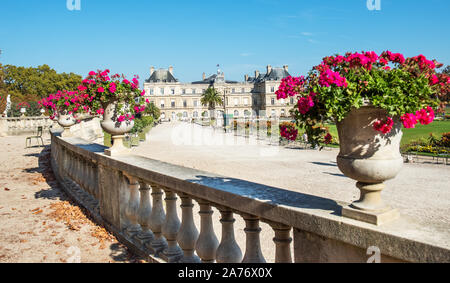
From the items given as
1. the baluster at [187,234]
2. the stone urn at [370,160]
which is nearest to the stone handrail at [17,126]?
the baluster at [187,234]

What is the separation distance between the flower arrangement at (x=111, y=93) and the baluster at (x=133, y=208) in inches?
44.4

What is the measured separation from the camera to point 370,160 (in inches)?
69.2

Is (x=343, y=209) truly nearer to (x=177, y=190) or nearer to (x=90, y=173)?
(x=177, y=190)

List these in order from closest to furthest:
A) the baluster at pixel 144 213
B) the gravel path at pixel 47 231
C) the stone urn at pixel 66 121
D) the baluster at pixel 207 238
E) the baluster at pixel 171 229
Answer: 1. the baluster at pixel 207 238
2. the baluster at pixel 171 229
3. the baluster at pixel 144 213
4. the gravel path at pixel 47 231
5. the stone urn at pixel 66 121

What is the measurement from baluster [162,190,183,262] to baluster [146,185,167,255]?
0.58 feet

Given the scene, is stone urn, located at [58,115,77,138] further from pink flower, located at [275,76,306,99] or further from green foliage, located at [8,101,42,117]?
green foliage, located at [8,101,42,117]

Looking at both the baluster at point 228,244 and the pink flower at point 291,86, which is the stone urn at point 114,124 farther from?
the pink flower at point 291,86

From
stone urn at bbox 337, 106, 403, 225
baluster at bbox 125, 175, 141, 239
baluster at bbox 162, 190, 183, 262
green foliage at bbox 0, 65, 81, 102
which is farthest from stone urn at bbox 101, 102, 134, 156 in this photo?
green foliage at bbox 0, 65, 81, 102

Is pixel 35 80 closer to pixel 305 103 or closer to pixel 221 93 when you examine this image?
pixel 221 93

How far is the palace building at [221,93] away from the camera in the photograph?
92375 millimetres

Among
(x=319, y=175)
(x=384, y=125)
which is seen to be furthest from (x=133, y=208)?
(x=319, y=175)

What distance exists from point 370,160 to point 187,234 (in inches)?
66.6

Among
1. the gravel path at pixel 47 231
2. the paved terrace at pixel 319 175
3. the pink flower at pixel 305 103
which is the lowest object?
the paved terrace at pixel 319 175

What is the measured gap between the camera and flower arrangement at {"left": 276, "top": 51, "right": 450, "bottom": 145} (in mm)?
1695
